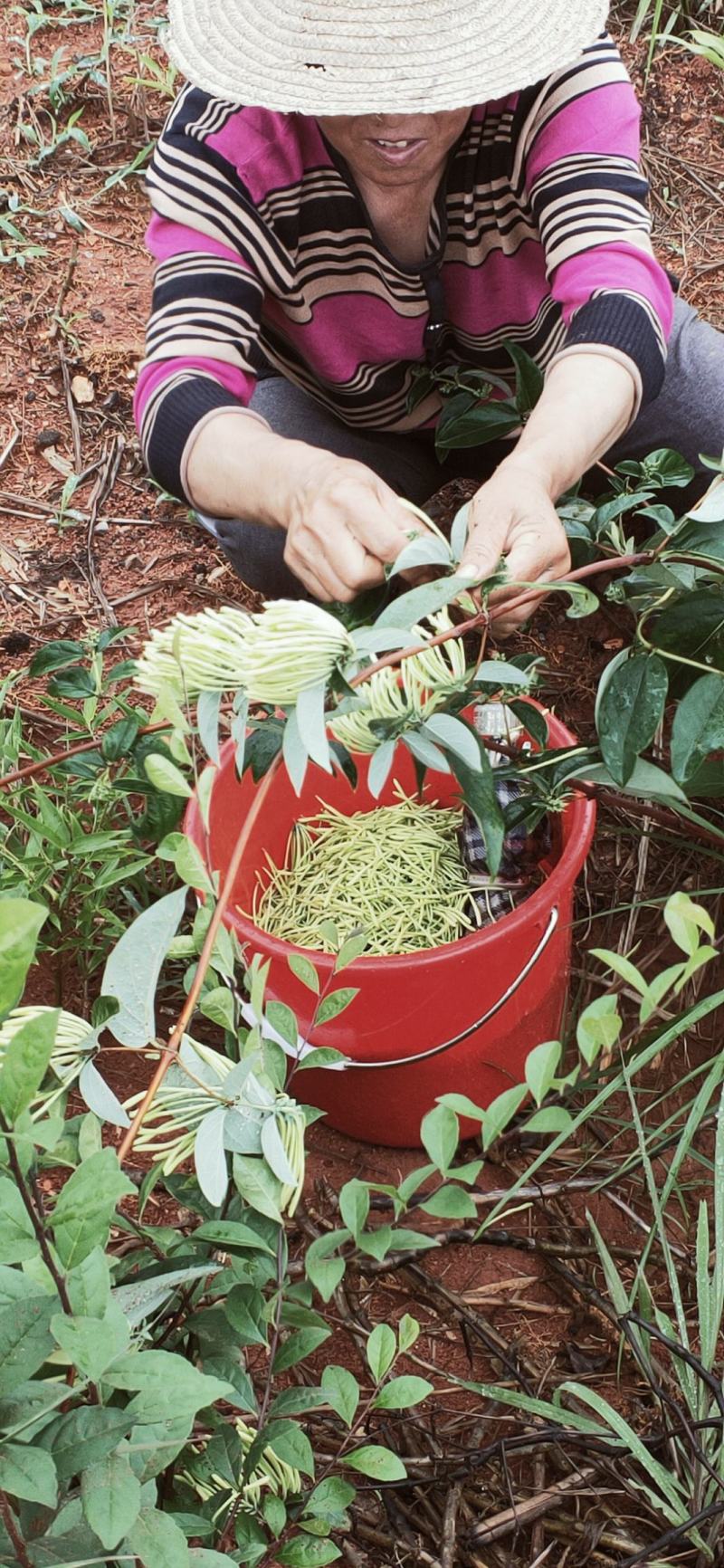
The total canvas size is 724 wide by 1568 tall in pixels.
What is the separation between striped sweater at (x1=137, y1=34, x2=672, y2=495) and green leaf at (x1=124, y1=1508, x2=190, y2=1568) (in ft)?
3.42

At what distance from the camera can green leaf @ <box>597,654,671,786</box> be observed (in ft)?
2.97

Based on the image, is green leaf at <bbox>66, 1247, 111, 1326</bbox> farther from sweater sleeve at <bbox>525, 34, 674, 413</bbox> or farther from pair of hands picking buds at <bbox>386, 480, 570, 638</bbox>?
sweater sleeve at <bbox>525, 34, 674, 413</bbox>

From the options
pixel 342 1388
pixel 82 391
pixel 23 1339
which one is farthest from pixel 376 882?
pixel 82 391

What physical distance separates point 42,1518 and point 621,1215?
2.68 ft

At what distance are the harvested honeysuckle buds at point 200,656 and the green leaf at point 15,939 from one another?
0.23 metres

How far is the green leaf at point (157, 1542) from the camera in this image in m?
0.57

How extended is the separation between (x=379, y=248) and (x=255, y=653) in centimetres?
94

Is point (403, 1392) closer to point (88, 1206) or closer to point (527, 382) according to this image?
point (88, 1206)

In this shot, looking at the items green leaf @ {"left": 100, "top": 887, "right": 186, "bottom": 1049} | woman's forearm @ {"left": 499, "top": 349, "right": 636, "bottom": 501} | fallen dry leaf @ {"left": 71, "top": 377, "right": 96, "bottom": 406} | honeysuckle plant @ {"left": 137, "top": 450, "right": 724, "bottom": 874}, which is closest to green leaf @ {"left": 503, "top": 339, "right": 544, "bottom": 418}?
woman's forearm @ {"left": 499, "top": 349, "right": 636, "bottom": 501}

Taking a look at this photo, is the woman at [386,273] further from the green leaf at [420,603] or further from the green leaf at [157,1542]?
the green leaf at [157,1542]

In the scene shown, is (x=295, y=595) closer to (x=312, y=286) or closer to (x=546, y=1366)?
(x=312, y=286)

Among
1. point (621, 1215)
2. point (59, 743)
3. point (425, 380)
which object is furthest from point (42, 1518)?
point (425, 380)

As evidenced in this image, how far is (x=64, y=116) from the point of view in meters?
2.56

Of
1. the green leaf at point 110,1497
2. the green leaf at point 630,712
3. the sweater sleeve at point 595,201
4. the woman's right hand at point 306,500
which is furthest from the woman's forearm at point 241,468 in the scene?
the green leaf at point 110,1497
